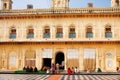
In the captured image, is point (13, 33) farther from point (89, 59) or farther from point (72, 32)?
point (89, 59)

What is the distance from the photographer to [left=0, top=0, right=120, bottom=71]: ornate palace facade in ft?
103

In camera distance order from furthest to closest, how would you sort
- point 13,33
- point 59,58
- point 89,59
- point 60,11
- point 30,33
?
point 59,58 → point 13,33 → point 30,33 → point 60,11 → point 89,59

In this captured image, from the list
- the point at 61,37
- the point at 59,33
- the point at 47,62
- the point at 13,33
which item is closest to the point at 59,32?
the point at 59,33

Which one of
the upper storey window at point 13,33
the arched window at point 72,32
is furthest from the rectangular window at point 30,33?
the arched window at point 72,32

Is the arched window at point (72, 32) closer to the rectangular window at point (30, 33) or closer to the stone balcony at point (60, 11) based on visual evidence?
the stone balcony at point (60, 11)

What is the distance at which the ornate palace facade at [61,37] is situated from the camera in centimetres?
3150

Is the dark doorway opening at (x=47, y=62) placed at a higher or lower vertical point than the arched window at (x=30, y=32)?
lower

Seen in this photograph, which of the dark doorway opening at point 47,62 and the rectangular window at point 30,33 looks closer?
the rectangular window at point 30,33

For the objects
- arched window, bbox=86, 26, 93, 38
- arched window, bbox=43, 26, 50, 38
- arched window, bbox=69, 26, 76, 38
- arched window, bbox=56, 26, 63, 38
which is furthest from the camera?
arched window, bbox=43, 26, 50, 38

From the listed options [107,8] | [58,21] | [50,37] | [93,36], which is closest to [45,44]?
[50,37]

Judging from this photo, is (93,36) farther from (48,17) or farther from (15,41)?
(15,41)

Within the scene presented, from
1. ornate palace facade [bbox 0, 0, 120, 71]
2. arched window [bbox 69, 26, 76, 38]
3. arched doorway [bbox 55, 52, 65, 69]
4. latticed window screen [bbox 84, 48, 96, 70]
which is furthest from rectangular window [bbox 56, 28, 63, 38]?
latticed window screen [bbox 84, 48, 96, 70]

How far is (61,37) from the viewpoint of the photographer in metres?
32.2

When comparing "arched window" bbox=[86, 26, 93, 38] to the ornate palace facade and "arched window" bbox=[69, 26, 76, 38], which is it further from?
"arched window" bbox=[69, 26, 76, 38]
